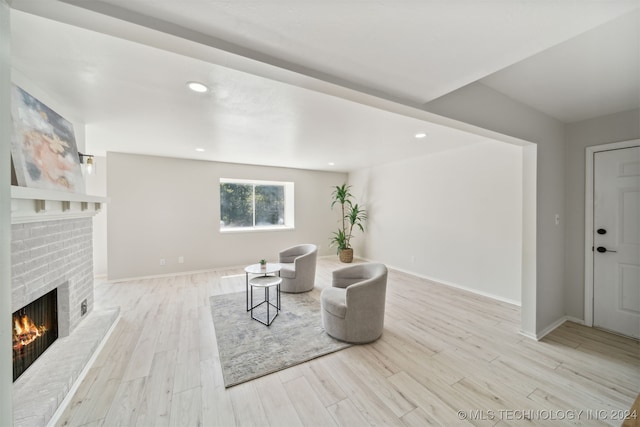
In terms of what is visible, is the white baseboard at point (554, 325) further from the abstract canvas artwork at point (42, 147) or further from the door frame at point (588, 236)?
the abstract canvas artwork at point (42, 147)

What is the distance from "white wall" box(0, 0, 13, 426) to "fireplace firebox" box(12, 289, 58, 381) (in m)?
1.31

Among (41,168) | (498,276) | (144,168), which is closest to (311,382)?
(41,168)

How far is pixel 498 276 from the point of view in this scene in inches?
141

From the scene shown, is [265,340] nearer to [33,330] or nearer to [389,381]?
[389,381]

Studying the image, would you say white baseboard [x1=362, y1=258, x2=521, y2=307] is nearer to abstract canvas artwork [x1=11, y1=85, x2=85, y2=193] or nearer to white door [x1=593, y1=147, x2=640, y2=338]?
white door [x1=593, y1=147, x2=640, y2=338]

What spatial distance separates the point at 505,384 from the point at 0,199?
313 centimetres

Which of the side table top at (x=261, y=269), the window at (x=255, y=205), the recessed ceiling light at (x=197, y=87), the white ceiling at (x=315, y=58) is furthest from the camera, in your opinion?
the window at (x=255, y=205)

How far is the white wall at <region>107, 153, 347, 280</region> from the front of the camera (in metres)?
4.36

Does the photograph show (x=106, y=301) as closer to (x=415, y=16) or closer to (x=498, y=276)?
(x=415, y=16)

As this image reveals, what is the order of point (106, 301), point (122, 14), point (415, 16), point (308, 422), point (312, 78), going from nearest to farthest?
1. point (122, 14)
2. point (415, 16)
3. point (312, 78)
4. point (308, 422)
5. point (106, 301)

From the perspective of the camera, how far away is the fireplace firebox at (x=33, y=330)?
169 cm

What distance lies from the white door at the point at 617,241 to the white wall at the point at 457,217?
0.73 meters

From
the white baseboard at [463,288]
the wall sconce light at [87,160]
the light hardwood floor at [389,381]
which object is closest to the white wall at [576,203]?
the light hardwood floor at [389,381]

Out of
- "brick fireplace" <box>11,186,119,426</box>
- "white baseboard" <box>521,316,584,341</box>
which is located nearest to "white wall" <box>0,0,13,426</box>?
"brick fireplace" <box>11,186,119,426</box>
